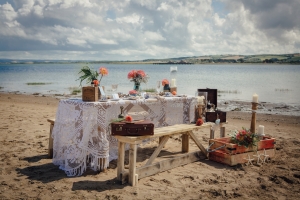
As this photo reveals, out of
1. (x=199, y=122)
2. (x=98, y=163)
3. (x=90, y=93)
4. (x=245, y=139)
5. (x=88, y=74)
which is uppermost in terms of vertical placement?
(x=88, y=74)

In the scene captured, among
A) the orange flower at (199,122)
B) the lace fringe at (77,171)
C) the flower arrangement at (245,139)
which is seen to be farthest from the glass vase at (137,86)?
the flower arrangement at (245,139)

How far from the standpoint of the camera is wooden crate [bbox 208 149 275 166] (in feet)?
17.9

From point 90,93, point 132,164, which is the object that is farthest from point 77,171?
point 90,93

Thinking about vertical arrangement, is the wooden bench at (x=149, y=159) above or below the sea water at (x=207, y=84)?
below

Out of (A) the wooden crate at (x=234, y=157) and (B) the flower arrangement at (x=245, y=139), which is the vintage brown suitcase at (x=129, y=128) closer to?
(A) the wooden crate at (x=234, y=157)

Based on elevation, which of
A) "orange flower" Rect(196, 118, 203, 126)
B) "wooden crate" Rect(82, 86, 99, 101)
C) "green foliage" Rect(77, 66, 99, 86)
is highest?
"green foliage" Rect(77, 66, 99, 86)

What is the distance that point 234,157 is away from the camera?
544 cm

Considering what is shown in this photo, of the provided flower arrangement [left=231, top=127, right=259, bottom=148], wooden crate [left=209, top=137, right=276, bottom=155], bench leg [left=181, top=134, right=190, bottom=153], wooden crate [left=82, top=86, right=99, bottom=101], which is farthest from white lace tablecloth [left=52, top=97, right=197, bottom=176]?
flower arrangement [left=231, top=127, right=259, bottom=148]

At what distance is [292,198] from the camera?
13.6ft

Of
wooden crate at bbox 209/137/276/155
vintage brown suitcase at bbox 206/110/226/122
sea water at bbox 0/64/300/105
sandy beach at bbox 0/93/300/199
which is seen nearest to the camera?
sandy beach at bbox 0/93/300/199

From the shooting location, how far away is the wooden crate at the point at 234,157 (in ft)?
17.9

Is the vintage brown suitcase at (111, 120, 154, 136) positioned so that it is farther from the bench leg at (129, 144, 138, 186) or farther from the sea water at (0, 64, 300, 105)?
the sea water at (0, 64, 300, 105)

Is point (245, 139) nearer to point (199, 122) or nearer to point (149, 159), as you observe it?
point (199, 122)

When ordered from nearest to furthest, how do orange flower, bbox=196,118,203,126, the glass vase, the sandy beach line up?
1. the sandy beach
2. orange flower, bbox=196,118,203,126
3. the glass vase
